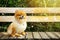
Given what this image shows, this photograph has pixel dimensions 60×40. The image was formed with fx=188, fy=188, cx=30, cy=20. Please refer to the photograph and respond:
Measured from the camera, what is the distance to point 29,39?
191cm

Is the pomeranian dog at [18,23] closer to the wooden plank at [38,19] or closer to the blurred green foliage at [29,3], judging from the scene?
the wooden plank at [38,19]

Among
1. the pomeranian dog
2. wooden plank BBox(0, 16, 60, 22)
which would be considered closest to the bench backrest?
wooden plank BBox(0, 16, 60, 22)

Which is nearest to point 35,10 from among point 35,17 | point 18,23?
point 35,17

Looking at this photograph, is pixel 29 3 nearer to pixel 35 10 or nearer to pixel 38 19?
pixel 35 10

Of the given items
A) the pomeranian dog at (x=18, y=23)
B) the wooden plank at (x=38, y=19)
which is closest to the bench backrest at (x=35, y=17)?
the wooden plank at (x=38, y=19)

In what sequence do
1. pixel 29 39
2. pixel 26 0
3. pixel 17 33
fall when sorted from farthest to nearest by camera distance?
pixel 26 0 → pixel 17 33 → pixel 29 39

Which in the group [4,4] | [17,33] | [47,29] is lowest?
[47,29]

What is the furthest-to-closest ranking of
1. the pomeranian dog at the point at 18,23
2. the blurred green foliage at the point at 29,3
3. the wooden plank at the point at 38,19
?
the blurred green foliage at the point at 29,3 → the wooden plank at the point at 38,19 → the pomeranian dog at the point at 18,23

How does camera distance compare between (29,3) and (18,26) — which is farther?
(29,3)

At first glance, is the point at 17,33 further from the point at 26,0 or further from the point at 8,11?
the point at 26,0

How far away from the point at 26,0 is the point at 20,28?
954 mm

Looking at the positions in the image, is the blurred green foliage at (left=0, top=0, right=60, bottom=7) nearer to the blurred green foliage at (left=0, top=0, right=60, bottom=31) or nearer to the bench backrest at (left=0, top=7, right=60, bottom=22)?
the blurred green foliage at (left=0, top=0, right=60, bottom=31)

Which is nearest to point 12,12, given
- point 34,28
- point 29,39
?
point 34,28

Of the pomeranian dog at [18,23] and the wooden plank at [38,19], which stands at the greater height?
the pomeranian dog at [18,23]
